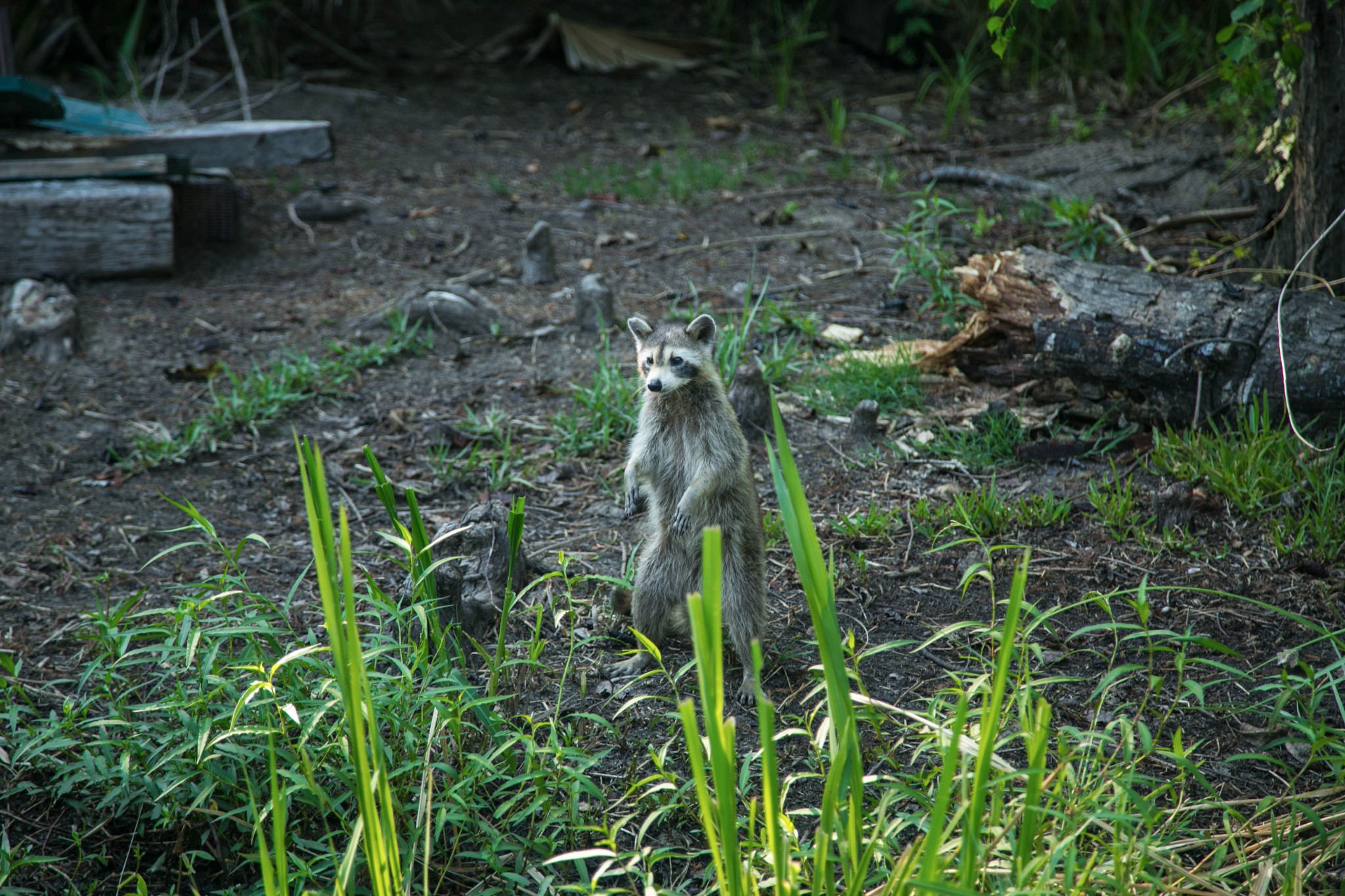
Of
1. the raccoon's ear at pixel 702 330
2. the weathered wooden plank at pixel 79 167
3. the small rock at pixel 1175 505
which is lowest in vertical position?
the small rock at pixel 1175 505

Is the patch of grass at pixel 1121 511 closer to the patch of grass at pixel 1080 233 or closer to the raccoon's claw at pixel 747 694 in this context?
the raccoon's claw at pixel 747 694

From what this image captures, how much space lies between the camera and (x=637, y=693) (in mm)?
3240

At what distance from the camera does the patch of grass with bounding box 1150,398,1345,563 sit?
3637 millimetres

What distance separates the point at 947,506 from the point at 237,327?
14.1ft

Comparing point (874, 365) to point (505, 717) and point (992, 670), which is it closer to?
point (992, 670)

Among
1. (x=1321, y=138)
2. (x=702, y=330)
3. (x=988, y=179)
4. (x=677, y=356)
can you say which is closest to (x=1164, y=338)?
(x=1321, y=138)

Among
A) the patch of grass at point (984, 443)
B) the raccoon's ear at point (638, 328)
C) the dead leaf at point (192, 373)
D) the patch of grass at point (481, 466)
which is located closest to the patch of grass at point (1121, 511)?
the patch of grass at point (984, 443)

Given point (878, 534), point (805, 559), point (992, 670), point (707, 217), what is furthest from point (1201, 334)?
point (707, 217)

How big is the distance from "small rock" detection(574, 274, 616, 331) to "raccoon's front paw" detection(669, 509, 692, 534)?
2.55 meters

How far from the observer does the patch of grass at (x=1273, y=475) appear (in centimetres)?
364

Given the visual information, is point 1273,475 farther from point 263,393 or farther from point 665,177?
point 665,177

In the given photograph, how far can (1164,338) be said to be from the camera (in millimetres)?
4195

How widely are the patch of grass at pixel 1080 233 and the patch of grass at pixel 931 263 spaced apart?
64cm

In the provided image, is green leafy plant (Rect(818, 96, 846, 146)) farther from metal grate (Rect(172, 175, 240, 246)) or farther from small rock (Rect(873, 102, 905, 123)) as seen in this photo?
metal grate (Rect(172, 175, 240, 246))
